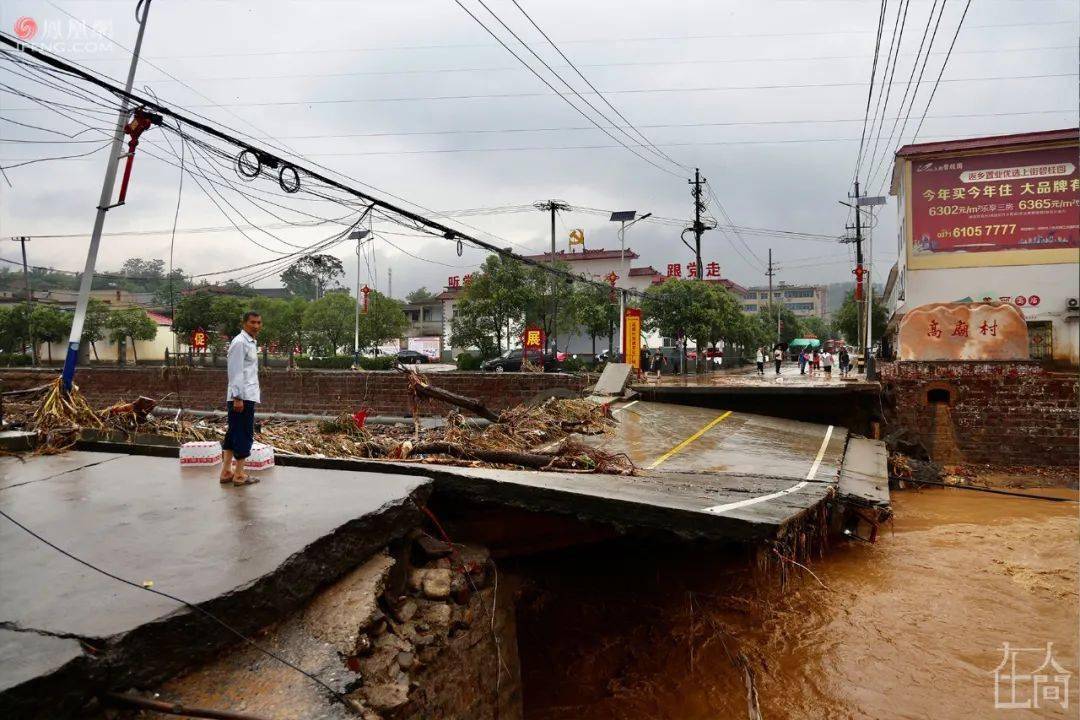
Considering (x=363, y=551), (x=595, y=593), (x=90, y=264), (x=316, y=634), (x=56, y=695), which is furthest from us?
(x=90, y=264)

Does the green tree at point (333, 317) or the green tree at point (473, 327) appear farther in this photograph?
the green tree at point (333, 317)

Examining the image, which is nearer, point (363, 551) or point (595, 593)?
point (363, 551)

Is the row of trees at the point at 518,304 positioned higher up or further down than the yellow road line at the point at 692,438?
higher up

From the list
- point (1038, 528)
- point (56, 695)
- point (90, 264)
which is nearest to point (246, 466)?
point (56, 695)

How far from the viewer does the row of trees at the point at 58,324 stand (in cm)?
3356

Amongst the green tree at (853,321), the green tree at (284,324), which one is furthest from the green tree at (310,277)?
the green tree at (853,321)

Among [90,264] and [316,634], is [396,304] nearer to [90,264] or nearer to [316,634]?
[90,264]

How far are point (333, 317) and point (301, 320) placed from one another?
2.39 metres

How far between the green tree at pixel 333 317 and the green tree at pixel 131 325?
27.0ft

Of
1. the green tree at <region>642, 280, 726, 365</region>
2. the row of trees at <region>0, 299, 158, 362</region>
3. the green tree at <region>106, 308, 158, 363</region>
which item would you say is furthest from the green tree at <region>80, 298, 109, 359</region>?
the green tree at <region>642, 280, 726, 365</region>

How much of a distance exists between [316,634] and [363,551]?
2.09ft

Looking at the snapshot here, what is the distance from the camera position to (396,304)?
37219 mm

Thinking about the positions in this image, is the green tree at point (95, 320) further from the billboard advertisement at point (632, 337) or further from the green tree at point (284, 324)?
the billboard advertisement at point (632, 337)

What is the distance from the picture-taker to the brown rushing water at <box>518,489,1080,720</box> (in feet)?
15.9
